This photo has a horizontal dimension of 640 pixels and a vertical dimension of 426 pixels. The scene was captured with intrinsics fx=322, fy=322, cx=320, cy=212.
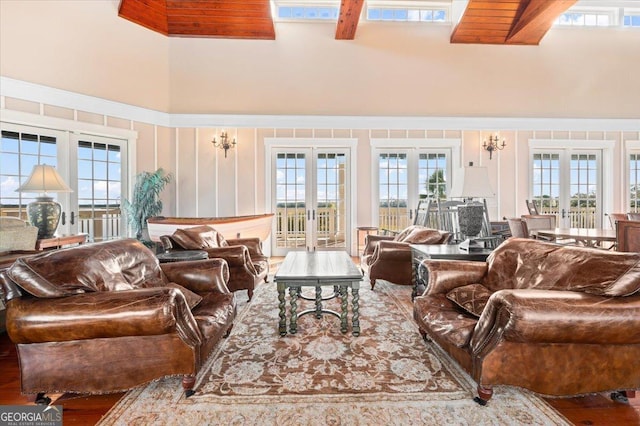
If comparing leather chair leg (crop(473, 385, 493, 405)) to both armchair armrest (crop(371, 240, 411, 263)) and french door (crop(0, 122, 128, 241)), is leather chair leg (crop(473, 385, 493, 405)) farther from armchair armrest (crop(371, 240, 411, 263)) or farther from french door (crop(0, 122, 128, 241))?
french door (crop(0, 122, 128, 241))

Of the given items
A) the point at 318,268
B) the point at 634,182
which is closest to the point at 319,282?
the point at 318,268

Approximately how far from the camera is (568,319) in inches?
60.0

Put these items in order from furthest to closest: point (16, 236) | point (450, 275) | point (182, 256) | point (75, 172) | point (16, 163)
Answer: point (75, 172)
point (16, 163)
point (182, 256)
point (16, 236)
point (450, 275)

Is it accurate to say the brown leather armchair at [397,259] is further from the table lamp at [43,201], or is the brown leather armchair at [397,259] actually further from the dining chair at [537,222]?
the table lamp at [43,201]

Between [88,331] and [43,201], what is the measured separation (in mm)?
3036

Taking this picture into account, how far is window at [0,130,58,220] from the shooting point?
4.29m

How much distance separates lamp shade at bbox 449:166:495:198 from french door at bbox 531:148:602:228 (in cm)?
445

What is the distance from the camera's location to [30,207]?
370cm

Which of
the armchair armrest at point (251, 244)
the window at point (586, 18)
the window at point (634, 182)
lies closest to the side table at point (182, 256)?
the armchair armrest at point (251, 244)

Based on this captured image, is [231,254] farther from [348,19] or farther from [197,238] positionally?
[348,19]

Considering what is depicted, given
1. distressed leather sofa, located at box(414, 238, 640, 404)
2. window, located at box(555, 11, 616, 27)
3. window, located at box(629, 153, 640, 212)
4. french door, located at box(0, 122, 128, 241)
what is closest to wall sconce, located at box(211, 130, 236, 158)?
french door, located at box(0, 122, 128, 241)

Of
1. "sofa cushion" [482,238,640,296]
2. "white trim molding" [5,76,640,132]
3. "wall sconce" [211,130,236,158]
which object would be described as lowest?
"sofa cushion" [482,238,640,296]

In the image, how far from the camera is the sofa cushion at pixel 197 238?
3.53m

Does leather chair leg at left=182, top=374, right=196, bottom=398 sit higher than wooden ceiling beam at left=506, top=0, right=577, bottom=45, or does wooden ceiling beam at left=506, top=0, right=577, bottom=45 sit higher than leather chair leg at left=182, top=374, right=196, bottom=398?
wooden ceiling beam at left=506, top=0, right=577, bottom=45
